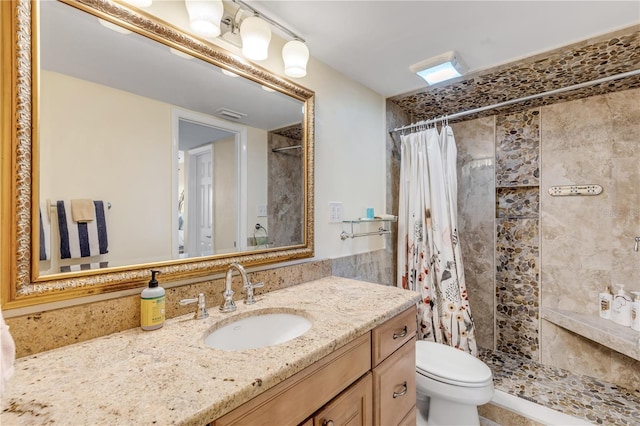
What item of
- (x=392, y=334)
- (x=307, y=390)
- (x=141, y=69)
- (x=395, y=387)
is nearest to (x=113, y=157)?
(x=141, y=69)

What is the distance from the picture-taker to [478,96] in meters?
2.14

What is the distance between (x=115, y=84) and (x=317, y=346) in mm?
1053

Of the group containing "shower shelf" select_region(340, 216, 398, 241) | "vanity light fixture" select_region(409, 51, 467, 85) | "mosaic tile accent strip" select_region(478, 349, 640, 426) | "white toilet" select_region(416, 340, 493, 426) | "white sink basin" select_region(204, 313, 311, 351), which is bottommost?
"mosaic tile accent strip" select_region(478, 349, 640, 426)

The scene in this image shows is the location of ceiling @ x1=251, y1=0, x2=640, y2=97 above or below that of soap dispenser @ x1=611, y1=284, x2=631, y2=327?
above

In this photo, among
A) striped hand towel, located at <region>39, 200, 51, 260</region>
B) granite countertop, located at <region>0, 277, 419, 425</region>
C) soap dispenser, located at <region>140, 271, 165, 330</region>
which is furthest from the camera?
soap dispenser, located at <region>140, 271, 165, 330</region>

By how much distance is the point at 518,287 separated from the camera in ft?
7.85

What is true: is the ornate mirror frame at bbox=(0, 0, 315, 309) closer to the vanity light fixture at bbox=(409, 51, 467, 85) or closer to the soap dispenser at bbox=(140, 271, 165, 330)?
the soap dispenser at bbox=(140, 271, 165, 330)

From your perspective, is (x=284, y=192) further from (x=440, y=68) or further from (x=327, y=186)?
(x=440, y=68)

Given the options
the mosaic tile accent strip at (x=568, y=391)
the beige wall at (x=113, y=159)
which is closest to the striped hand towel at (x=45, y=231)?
the beige wall at (x=113, y=159)

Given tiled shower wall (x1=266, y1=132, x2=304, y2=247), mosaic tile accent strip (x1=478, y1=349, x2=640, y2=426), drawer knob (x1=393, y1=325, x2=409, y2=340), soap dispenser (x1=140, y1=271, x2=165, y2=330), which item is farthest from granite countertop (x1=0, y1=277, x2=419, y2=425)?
mosaic tile accent strip (x1=478, y1=349, x2=640, y2=426)

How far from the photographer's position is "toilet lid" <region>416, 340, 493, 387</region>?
1.44 metres

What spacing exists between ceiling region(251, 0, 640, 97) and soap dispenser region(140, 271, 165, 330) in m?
1.20

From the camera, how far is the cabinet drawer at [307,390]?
0.63 meters

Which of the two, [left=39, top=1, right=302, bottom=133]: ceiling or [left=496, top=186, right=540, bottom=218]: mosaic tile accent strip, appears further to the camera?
[left=496, top=186, right=540, bottom=218]: mosaic tile accent strip
